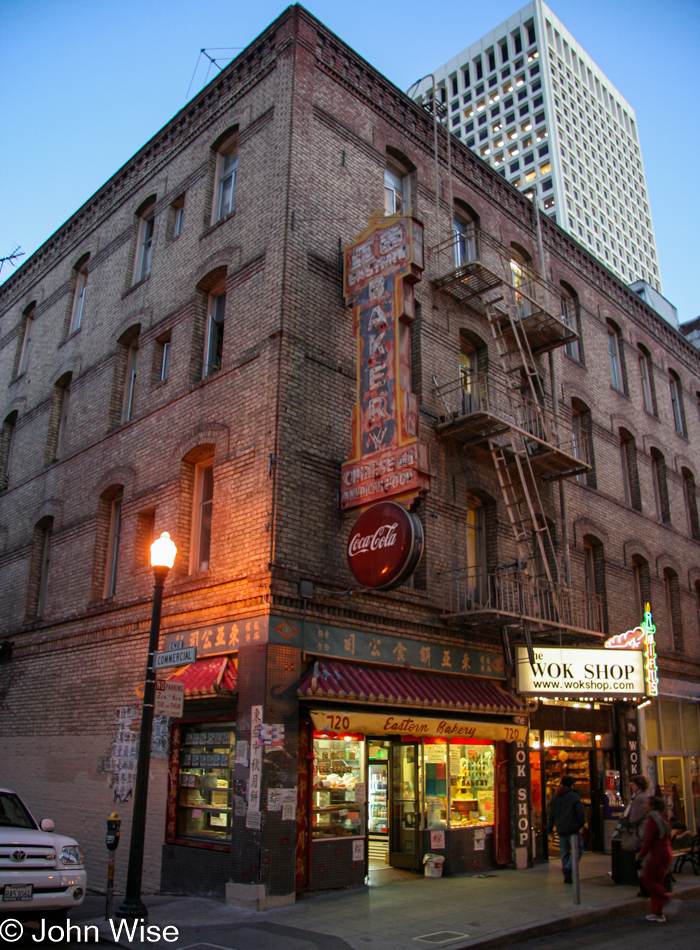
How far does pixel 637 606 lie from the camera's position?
19.8 m

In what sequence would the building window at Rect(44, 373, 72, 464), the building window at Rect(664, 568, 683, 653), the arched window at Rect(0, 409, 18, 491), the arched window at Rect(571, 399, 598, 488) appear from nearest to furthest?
1. the building window at Rect(44, 373, 72, 464)
2. the arched window at Rect(571, 399, 598, 488)
3. the arched window at Rect(0, 409, 18, 491)
4. the building window at Rect(664, 568, 683, 653)

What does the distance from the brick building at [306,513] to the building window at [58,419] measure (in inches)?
5.4

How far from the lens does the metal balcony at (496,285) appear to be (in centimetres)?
1590

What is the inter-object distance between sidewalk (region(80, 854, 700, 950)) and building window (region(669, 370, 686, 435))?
1636 cm

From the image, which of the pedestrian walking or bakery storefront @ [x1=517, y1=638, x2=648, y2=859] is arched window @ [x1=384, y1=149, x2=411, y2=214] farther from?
A: the pedestrian walking

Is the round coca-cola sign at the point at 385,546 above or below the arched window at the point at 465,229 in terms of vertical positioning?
below

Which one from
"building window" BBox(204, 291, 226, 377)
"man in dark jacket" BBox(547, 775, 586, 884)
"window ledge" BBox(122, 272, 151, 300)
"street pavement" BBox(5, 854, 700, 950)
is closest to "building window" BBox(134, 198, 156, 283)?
"window ledge" BBox(122, 272, 151, 300)

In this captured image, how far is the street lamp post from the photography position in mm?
8688

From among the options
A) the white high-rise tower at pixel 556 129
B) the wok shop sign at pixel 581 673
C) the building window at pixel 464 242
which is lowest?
the wok shop sign at pixel 581 673

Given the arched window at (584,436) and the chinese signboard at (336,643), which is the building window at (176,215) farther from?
the arched window at (584,436)

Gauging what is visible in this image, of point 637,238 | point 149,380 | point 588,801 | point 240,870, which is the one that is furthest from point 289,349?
point 637,238

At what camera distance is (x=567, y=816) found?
1183 centimetres

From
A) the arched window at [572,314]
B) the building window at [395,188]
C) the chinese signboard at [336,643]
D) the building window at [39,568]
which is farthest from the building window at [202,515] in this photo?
the arched window at [572,314]

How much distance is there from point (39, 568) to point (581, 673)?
40.9ft
